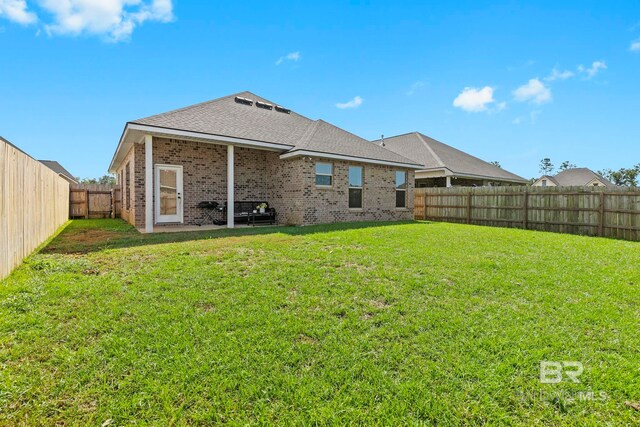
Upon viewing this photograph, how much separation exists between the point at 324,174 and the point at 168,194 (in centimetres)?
603

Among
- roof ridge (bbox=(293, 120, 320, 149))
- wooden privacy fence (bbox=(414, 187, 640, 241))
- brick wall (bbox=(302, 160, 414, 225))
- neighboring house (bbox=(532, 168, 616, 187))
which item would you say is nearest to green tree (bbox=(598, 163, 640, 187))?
neighboring house (bbox=(532, 168, 616, 187))

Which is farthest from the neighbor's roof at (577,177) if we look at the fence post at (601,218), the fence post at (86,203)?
the fence post at (86,203)

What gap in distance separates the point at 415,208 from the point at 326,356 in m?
15.4

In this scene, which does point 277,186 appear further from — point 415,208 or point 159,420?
point 159,420

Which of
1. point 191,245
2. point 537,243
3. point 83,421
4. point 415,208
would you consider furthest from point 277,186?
point 83,421

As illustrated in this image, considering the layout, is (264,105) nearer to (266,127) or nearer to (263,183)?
(266,127)

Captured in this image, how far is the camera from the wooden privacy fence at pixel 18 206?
4.57 m

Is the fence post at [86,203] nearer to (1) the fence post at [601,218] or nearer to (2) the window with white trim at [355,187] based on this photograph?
(2) the window with white trim at [355,187]

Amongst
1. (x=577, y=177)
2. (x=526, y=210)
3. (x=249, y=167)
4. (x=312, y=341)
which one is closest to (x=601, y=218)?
(x=526, y=210)

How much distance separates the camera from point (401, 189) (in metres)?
15.7

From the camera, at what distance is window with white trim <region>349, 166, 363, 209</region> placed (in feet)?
44.7

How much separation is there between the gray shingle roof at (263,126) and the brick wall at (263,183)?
29.5 inches

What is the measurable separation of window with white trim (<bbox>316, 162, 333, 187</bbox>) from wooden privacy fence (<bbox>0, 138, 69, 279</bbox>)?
831cm

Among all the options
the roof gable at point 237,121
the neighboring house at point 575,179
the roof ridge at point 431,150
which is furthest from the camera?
the neighboring house at point 575,179
